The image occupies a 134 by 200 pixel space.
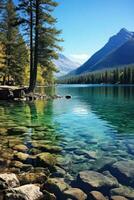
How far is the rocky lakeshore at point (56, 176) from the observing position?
8.77 m

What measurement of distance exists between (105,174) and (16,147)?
4.53 m

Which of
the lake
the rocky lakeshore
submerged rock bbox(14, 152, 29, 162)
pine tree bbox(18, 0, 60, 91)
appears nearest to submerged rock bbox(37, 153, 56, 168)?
the rocky lakeshore

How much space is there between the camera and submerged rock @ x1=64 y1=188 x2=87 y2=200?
876 centimetres

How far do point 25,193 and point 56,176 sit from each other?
86.0 inches

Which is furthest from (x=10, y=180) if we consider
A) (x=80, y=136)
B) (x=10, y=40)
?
(x=10, y=40)

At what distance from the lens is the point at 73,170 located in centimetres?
1099

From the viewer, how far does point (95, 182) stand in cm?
967

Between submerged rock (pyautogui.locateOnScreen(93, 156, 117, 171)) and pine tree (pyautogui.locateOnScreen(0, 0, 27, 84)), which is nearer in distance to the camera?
submerged rock (pyautogui.locateOnScreen(93, 156, 117, 171))

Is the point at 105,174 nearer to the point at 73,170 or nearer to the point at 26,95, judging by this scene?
the point at 73,170

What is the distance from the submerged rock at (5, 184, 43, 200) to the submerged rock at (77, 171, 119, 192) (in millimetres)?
1540

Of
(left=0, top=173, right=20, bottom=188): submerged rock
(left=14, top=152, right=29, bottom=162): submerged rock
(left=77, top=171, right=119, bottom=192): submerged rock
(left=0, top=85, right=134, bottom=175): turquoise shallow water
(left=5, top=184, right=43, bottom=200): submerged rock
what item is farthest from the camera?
(left=0, top=85, right=134, bottom=175): turquoise shallow water

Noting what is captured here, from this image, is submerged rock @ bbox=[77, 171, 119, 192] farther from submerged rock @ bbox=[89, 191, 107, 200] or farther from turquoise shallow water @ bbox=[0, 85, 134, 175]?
turquoise shallow water @ bbox=[0, 85, 134, 175]

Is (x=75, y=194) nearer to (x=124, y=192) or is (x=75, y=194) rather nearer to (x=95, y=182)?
(x=95, y=182)

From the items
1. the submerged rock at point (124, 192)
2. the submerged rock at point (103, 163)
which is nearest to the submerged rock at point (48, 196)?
the submerged rock at point (124, 192)
